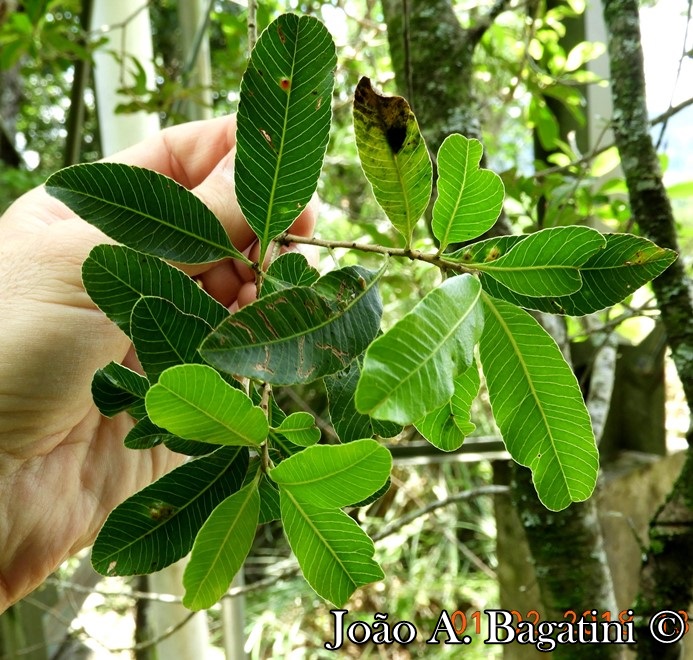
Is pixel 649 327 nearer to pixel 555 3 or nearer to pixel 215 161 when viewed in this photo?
pixel 555 3

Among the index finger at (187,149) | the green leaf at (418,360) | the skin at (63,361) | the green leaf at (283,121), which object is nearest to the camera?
the green leaf at (418,360)

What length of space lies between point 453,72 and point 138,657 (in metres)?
1.43

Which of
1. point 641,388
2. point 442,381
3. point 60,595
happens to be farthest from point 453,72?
point 60,595

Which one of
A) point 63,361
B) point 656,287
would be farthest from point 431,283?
point 63,361

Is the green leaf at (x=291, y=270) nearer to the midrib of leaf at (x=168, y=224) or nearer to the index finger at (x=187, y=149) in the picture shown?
the midrib of leaf at (x=168, y=224)

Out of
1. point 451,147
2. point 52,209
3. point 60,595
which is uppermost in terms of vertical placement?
point 52,209

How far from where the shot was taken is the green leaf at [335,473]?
11.2 inches

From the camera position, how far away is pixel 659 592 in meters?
0.70

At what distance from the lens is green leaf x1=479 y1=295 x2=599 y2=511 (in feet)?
1.08

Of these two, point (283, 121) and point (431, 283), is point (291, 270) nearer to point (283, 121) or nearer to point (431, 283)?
point (283, 121)

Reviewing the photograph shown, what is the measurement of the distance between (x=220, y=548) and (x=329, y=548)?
0.05 meters

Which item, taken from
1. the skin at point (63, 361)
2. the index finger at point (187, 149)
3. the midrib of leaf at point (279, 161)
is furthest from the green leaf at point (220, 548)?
the index finger at point (187, 149)

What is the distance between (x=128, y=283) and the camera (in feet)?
1.15

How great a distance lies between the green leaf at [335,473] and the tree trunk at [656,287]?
507 millimetres
